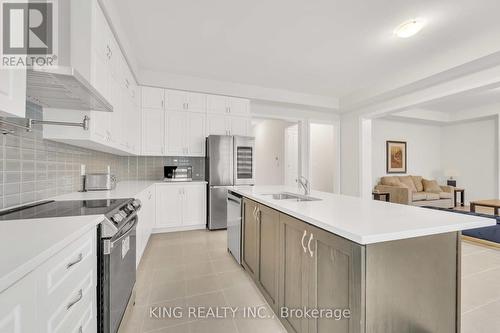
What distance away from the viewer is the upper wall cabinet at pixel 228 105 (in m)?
4.13

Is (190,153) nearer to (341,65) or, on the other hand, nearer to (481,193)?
(341,65)

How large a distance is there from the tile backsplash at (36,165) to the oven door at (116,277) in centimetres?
70

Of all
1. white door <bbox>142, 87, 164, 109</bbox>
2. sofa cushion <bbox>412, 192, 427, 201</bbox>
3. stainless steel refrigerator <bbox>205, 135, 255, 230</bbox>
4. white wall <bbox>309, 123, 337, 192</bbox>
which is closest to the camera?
white door <bbox>142, 87, 164, 109</bbox>

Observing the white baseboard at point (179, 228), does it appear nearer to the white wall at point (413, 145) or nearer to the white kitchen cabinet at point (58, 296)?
the white kitchen cabinet at point (58, 296)

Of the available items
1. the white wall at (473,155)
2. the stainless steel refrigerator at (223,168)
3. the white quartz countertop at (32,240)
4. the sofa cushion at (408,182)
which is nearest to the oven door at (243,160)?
the stainless steel refrigerator at (223,168)

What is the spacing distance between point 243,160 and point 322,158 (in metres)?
3.85

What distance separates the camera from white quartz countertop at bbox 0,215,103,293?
60cm

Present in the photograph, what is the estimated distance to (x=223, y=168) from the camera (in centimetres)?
Result: 394

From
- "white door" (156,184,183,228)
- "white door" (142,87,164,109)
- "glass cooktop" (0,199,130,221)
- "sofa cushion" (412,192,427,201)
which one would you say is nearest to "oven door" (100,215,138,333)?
"glass cooktop" (0,199,130,221)

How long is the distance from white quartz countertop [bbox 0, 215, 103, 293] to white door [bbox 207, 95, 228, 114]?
10.7 ft

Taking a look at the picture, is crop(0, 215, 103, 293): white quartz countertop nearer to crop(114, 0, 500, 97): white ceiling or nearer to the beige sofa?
crop(114, 0, 500, 97): white ceiling

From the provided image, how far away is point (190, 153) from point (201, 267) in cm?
218

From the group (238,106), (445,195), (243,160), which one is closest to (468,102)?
(445,195)

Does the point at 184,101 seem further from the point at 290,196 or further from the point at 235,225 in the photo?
the point at 290,196
